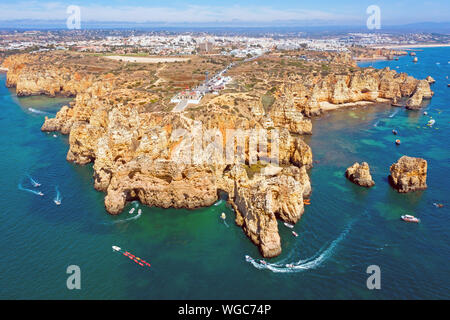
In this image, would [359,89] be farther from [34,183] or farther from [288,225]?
[34,183]

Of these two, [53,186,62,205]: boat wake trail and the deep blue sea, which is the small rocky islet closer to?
the deep blue sea

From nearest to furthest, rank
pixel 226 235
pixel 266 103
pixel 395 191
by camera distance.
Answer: pixel 226 235
pixel 395 191
pixel 266 103

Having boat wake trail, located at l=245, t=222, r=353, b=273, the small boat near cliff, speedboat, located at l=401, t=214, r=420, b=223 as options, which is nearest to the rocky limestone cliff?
speedboat, located at l=401, t=214, r=420, b=223

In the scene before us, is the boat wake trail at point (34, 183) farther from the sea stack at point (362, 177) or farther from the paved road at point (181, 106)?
the sea stack at point (362, 177)

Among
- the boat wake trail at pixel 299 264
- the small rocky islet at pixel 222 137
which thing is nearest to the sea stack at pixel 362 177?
the small rocky islet at pixel 222 137
